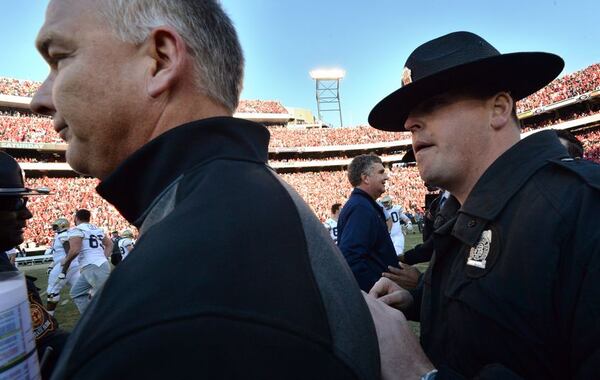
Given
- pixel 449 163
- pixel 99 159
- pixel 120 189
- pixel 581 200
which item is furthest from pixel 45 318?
pixel 581 200

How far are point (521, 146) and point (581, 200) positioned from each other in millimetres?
439

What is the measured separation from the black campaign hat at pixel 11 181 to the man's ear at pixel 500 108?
257 centimetres

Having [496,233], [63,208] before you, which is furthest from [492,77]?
[63,208]

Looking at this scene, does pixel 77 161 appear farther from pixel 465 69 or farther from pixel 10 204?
pixel 10 204

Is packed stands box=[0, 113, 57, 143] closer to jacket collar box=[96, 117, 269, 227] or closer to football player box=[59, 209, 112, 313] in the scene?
football player box=[59, 209, 112, 313]

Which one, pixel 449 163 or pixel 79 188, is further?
pixel 79 188

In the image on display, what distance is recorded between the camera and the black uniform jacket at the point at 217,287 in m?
0.61

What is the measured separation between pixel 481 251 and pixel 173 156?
1.28 meters

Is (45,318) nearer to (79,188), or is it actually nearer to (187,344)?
(187,344)

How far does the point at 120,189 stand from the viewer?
1021 millimetres

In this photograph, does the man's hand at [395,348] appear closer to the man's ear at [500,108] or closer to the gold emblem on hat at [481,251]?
the gold emblem on hat at [481,251]

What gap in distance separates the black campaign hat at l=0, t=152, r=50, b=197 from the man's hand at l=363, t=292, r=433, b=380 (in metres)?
2.15

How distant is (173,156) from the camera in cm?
95

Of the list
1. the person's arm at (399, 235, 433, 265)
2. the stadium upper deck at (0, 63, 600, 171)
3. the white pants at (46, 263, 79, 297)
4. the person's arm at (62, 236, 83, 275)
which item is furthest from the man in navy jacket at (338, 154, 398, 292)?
the stadium upper deck at (0, 63, 600, 171)
